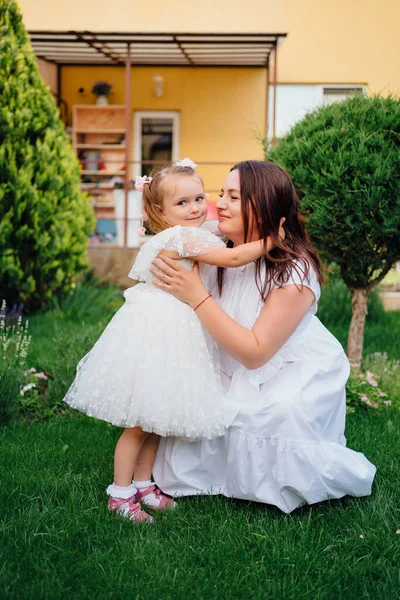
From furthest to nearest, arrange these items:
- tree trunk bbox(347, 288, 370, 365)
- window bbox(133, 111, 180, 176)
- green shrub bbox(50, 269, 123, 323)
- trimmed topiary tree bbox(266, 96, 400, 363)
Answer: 1. window bbox(133, 111, 180, 176)
2. green shrub bbox(50, 269, 123, 323)
3. tree trunk bbox(347, 288, 370, 365)
4. trimmed topiary tree bbox(266, 96, 400, 363)

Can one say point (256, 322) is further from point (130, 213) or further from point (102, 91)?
point (102, 91)

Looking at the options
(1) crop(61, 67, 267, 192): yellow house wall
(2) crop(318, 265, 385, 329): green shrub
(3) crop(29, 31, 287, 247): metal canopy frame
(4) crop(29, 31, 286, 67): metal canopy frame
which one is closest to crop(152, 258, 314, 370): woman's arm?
(2) crop(318, 265, 385, 329): green shrub

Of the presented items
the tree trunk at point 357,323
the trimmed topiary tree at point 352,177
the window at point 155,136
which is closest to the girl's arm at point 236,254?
the trimmed topiary tree at point 352,177

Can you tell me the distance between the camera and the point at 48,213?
593 centimetres

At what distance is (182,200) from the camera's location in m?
2.81

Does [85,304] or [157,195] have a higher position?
[157,195]

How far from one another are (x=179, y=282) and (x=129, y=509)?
0.92 meters

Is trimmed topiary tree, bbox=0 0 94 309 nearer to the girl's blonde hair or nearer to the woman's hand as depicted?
the girl's blonde hair

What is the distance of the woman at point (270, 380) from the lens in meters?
2.63

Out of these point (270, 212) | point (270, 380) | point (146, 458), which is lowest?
point (146, 458)

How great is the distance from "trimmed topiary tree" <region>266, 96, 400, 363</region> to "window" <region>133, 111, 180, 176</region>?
770cm

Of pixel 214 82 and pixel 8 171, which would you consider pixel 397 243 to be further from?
pixel 214 82

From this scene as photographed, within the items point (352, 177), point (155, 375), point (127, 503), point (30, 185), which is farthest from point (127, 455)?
point (30, 185)

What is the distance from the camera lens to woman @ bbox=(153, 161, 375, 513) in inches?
104
